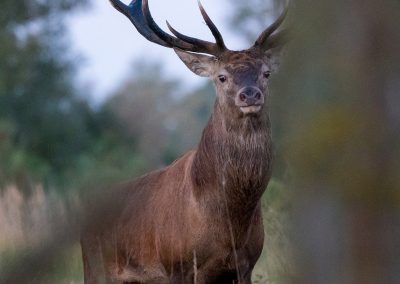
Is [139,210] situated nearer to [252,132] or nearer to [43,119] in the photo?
[252,132]

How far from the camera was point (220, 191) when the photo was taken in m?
7.16

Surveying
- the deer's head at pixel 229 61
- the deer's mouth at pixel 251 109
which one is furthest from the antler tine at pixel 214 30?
the deer's mouth at pixel 251 109

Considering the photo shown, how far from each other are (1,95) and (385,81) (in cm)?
2932

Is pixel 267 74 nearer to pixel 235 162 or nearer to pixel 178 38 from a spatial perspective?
pixel 235 162

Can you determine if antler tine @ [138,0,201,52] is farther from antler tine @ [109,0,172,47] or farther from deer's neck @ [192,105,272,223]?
deer's neck @ [192,105,272,223]

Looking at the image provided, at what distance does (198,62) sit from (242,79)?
2.94ft

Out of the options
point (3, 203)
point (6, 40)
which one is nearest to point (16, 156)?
point (6, 40)

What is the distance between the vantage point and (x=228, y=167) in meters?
7.09

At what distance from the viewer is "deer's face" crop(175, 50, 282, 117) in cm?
686

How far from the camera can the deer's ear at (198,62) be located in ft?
25.8

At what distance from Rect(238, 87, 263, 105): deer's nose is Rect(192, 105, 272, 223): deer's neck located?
11 centimetres

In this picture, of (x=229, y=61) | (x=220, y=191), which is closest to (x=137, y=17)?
(x=229, y=61)

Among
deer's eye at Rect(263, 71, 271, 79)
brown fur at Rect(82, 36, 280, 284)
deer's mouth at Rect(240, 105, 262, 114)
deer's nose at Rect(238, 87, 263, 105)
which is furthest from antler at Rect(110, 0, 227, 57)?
deer's mouth at Rect(240, 105, 262, 114)

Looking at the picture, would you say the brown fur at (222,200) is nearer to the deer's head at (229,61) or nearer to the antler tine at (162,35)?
the deer's head at (229,61)
